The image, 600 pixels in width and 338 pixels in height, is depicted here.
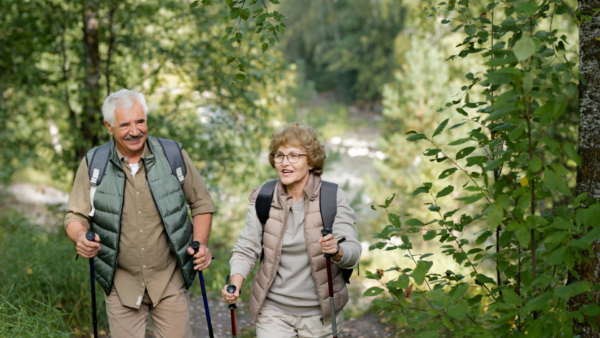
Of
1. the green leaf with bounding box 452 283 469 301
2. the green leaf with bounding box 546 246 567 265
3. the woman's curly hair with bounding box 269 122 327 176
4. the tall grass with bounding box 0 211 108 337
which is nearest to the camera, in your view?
the green leaf with bounding box 546 246 567 265

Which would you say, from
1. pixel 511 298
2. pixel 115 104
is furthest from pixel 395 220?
pixel 115 104

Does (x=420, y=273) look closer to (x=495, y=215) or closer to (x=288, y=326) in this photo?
(x=495, y=215)

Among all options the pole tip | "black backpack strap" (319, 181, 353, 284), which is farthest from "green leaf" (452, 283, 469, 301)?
the pole tip

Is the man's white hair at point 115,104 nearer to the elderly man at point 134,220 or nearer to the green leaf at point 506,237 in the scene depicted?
the elderly man at point 134,220

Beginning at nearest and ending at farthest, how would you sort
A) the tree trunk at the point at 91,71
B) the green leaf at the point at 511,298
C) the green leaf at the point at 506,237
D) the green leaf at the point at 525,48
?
the green leaf at the point at 525,48 < the green leaf at the point at 511,298 < the green leaf at the point at 506,237 < the tree trunk at the point at 91,71

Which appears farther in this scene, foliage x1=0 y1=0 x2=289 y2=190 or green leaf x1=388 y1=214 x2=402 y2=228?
foliage x1=0 y1=0 x2=289 y2=190

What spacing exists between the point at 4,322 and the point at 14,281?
105cm

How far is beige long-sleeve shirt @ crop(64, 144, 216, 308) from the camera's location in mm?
2795

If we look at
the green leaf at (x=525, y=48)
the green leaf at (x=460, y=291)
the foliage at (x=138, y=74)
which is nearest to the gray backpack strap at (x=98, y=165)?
the green leaf at (x=460, y=291)

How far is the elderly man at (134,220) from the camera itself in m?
2.76

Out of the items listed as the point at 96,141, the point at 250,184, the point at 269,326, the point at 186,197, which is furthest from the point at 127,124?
the point at 250,184

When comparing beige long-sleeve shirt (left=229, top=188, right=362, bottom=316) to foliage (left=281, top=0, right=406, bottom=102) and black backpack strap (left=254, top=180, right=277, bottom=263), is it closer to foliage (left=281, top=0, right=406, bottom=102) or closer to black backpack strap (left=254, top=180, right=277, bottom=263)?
black backpack strap (left=254, top=180, right=277, bottom=263)

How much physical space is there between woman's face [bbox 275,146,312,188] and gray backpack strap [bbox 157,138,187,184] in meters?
0.62

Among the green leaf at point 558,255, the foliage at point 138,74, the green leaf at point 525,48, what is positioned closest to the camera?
the green leaf at point 525,48
